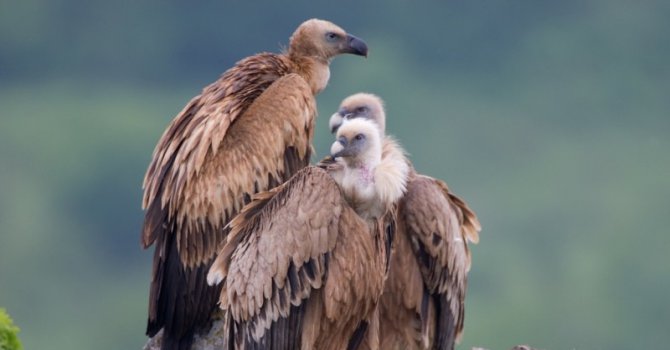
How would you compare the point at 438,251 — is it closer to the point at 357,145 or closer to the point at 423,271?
the point at 423,271

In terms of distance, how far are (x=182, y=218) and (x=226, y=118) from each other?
61 centimetres

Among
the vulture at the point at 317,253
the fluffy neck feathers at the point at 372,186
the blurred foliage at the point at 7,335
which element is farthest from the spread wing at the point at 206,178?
the blurred foliage at the point at 7,335

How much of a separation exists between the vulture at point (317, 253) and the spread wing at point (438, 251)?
31 centimetres

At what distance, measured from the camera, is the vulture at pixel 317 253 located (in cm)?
806

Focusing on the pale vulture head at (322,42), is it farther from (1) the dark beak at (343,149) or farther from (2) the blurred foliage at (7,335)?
(2) the blurred foliage at (7,335)

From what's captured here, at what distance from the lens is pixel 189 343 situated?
9352mm

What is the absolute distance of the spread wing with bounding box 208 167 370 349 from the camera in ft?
26.4

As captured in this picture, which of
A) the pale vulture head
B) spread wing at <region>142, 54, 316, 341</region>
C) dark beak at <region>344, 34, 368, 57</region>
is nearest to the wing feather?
spread wing at <region>142, 54, 316, 341</region>

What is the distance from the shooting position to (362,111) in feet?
30.3

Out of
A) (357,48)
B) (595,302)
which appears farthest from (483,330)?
(357,48)

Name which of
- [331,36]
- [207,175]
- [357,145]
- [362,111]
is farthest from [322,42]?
[357,145]

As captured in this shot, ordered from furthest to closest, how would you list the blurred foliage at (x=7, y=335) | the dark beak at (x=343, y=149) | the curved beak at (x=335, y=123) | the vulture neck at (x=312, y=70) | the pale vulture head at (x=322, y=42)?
the pale vulture head at (x=322, y=42) → the vulture neck at (x=312, y=70) → the curved beak at (x=335, y=123) → the dark beak at (x=343, y=149) → the blurred foliage at (x=7, y=335)

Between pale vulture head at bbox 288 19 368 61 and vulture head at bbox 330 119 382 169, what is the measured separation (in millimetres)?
2240

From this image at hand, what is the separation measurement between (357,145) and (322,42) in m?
2.40
